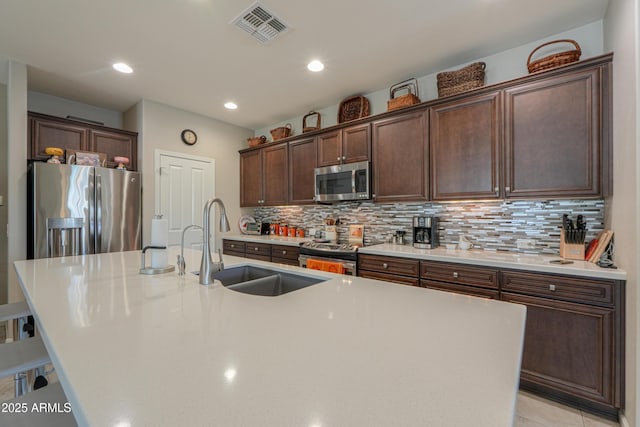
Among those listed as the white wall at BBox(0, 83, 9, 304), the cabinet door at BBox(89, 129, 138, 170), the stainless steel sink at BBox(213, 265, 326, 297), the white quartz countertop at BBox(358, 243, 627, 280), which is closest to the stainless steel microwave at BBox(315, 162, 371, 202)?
the white quartz countertop at BBox(358, 243, 627, 280)

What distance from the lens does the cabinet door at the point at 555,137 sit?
6.42 feet

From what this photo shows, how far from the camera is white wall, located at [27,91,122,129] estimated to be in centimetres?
339

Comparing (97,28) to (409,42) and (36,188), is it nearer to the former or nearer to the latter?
(36,188)

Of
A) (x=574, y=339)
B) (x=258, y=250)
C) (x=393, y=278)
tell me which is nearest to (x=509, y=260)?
(x=574, y=339)

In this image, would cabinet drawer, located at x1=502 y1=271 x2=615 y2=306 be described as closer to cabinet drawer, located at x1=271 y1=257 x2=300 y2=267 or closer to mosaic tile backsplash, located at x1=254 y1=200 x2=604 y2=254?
mosaic tile backsplash, located at x1=254 y1=200 x2=604 y2=254

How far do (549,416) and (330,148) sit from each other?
9.57 ft

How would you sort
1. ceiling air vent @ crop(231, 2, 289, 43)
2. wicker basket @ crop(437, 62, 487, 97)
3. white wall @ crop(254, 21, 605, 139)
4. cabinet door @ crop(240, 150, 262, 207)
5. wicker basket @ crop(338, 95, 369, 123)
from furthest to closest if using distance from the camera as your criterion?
cabinet door @ crop(240, 150, 262, 207)
wicker basket @ crop(338, 95, 369, 123)
wicker basket @ crop(437, 62, 487, 97)
white wall @ crop(254, 21, 605, 139)
ceiling air vent @ crop(231, 2, 289, 43)

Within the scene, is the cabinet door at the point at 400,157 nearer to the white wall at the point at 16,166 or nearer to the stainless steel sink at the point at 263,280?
the stainless steel sink at the point at 263,280

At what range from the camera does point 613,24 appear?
1871 millimetres

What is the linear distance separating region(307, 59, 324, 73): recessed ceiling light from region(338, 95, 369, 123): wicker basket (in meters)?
0.68

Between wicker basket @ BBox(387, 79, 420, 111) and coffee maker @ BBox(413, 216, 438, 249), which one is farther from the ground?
wicker basket @ BBox(387, 79, 420, 111)

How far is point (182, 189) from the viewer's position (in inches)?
158

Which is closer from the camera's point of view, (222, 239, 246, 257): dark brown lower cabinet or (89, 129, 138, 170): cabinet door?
(89, 129, 138, 170): cabinet door

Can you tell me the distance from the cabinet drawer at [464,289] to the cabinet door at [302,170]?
1.79 meters
